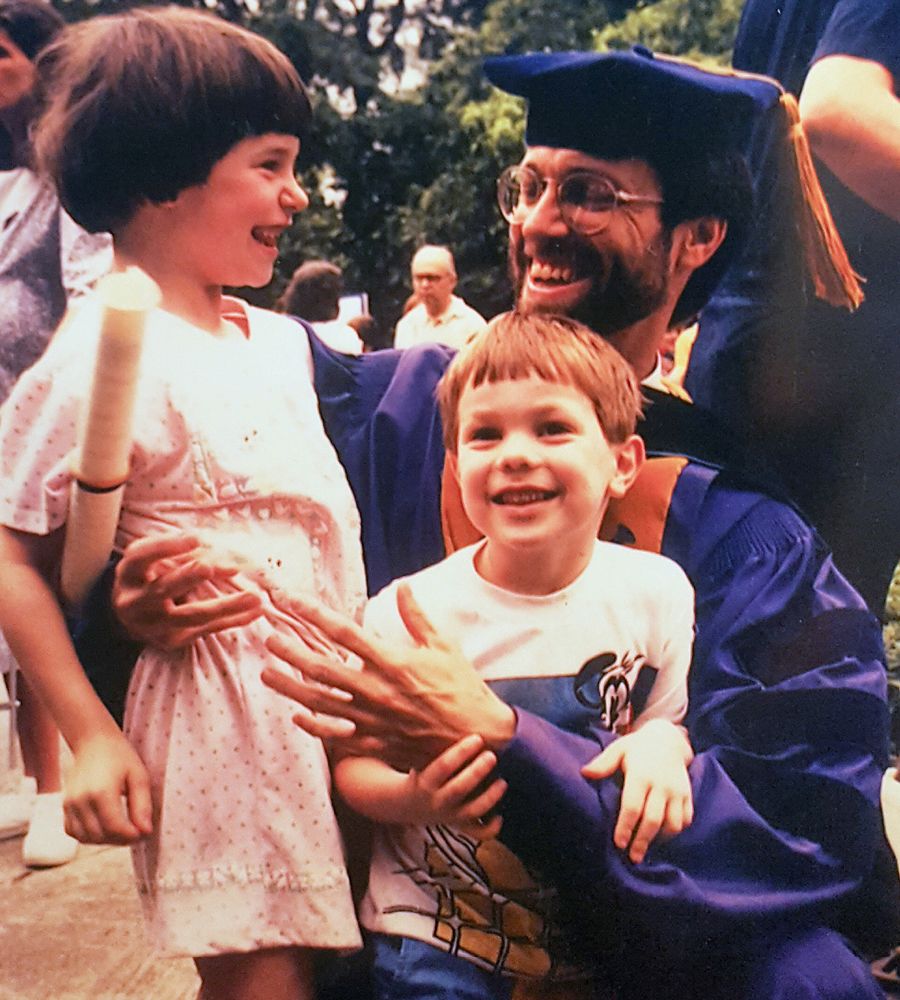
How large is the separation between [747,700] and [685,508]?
0.20 m

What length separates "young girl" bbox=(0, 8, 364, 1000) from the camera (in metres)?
1.11

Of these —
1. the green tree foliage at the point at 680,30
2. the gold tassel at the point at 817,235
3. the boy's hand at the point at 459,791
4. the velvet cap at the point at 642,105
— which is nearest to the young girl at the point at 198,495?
the boy's hand at the point at 459,791

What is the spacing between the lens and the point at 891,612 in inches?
56.2

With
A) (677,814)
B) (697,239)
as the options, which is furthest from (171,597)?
(697,239)

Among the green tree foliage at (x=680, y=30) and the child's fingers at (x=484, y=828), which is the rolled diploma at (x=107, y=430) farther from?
the green tree foliage at (x=680, y=30)

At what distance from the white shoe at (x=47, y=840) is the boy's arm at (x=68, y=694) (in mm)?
274

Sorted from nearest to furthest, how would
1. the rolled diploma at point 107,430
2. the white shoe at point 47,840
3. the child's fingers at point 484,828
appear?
the rolled diploma at point 107,430 → the child's fingers at point 484,828 → the white shoe at point 47,840

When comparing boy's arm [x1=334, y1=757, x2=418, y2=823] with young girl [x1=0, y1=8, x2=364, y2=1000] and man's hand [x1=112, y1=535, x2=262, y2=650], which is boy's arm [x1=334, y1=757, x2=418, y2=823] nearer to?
young girl [x1=0, y1=8, x2=364, y2=1000]

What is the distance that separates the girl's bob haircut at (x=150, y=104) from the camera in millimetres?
1096

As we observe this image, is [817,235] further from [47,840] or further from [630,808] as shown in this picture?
[47,840]

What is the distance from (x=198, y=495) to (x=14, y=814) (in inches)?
23.1

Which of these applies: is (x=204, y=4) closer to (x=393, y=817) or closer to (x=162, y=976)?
(x=393, y=817)

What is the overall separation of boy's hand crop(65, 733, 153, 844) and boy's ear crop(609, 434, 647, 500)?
509 mm

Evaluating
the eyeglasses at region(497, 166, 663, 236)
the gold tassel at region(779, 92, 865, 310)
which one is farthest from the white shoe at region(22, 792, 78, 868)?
the gold tassel at region(779, 92, 865, 310)
